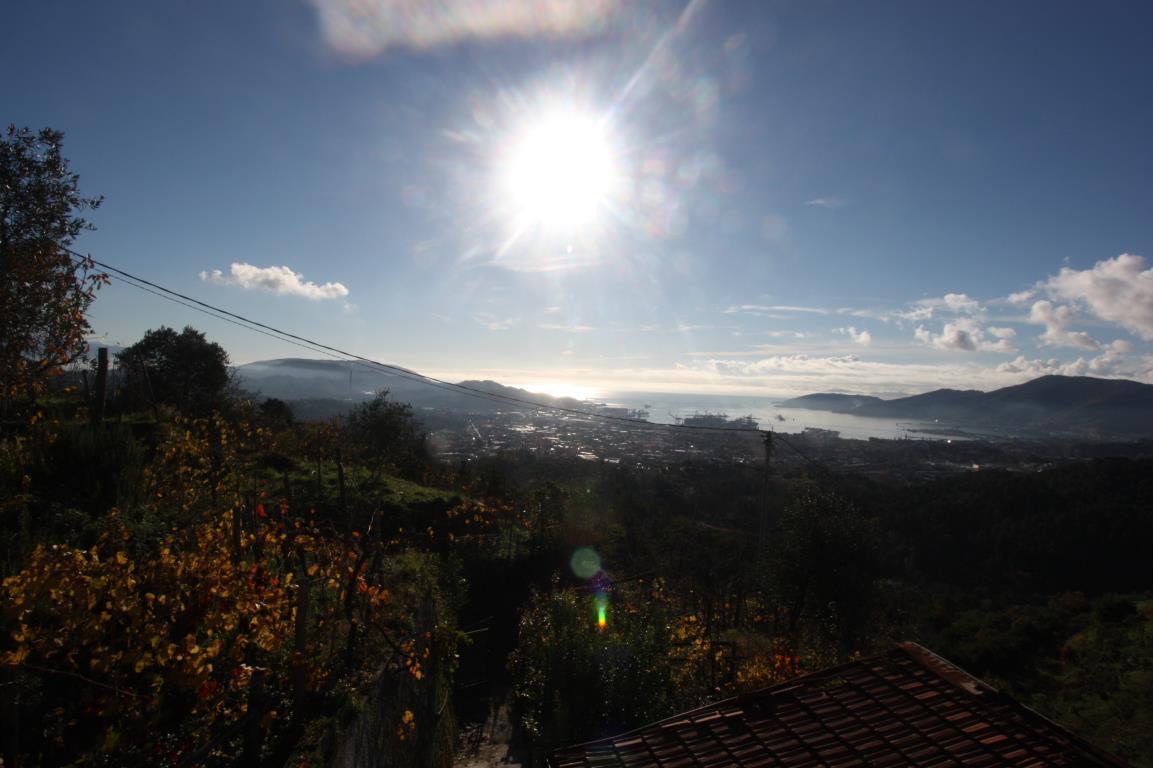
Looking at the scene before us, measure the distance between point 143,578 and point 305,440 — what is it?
10.9 metres

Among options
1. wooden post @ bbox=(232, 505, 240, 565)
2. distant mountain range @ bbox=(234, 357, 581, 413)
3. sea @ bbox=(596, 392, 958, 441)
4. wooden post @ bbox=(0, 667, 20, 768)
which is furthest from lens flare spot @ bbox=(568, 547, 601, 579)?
sea @ bbox=(596, 392, 958, 441)

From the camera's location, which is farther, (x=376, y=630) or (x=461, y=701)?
(x=461, y=701)

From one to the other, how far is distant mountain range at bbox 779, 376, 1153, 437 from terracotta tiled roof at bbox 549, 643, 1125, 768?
11945 centimetres

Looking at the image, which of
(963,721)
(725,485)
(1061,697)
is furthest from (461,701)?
(725,485)

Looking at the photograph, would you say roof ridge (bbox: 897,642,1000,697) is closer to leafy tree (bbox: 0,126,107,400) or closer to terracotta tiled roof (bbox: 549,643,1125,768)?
terracotta tiled roof (bbox: 549,643,1125,768)

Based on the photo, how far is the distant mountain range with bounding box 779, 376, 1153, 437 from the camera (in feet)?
319

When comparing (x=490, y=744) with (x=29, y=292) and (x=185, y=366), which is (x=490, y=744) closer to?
(x=29, y=292)

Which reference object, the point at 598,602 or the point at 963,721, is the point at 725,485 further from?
the point at 963,721

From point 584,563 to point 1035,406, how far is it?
137595 mm

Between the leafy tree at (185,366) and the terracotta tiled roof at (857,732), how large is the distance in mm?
18053

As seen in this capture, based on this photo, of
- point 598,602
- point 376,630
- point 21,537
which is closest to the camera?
point 21,537

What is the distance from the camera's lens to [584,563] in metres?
15.8

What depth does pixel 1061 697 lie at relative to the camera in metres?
11.1

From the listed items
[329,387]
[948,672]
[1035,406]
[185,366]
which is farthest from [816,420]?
[948,672]
